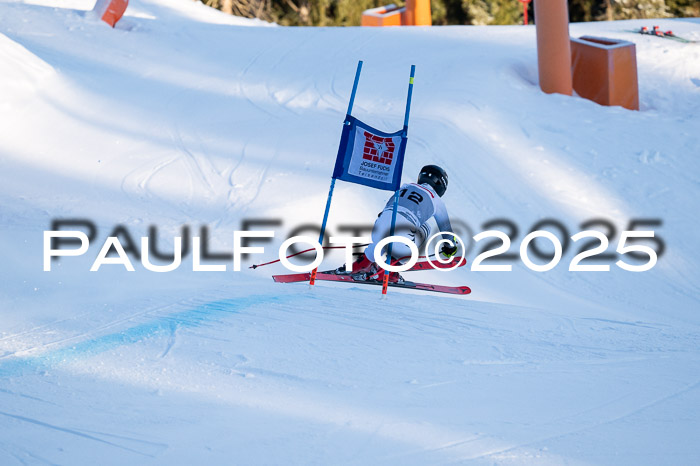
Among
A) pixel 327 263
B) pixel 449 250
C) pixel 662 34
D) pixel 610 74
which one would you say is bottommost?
pixel 327 263

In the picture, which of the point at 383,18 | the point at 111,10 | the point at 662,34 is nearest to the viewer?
the point at 662,34

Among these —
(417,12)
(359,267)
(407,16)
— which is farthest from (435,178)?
(407,16)

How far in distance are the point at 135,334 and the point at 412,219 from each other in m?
2.28

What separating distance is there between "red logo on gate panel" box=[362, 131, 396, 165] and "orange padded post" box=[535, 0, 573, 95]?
569 centimetres

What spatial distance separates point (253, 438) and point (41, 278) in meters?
3.35

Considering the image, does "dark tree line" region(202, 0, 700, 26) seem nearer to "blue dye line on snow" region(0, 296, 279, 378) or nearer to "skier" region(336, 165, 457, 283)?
"skier" region(336, 165, 457, 283)

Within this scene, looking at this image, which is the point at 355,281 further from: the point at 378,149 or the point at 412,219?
the point at 378,149

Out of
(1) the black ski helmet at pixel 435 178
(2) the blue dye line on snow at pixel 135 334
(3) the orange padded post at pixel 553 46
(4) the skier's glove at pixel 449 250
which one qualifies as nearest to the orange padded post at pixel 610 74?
(3) the orange padded post at pixel 553 46

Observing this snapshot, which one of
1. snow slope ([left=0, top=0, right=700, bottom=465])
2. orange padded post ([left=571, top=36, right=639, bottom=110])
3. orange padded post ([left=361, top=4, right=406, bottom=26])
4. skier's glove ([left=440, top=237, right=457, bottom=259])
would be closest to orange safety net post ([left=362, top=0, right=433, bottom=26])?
orange padded post ([left=361, top=4, right=406, bottom=26])

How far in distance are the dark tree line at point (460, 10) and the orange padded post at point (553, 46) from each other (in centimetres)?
1165

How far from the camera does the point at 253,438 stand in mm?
3955

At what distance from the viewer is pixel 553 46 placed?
36.9 feet

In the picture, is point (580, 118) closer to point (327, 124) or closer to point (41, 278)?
point (327, 124)

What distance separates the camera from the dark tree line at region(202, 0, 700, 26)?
2180cm
